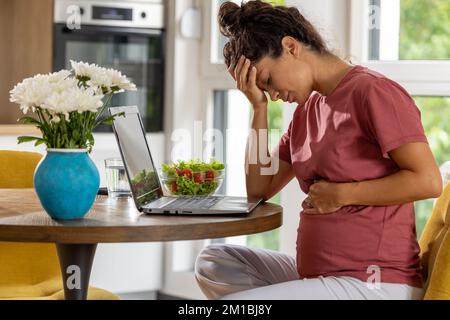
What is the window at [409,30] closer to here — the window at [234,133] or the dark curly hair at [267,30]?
the window at [234,133]

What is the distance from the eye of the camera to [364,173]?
2.17 meters

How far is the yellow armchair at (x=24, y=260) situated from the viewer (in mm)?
2738

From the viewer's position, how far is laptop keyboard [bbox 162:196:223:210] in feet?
7.27

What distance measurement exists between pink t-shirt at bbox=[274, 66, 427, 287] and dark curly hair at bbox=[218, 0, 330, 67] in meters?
0.16

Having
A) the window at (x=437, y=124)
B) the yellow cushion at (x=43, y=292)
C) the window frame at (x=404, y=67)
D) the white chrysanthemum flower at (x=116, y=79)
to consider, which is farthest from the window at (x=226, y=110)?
the white chrysanthemum flower at (x=116, y=79)

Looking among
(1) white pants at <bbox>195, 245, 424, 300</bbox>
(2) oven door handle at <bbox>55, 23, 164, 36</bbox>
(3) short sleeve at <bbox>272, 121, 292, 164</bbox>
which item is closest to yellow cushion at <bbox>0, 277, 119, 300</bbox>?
(1) white pants at <bbox>195, 245, 424, 300</bbox>

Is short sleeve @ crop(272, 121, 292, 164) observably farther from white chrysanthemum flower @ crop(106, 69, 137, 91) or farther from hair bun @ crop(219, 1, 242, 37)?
white chrysanthemum flower @ crop(106, 69, 137, 91)

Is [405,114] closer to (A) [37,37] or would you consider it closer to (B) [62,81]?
(B) [62,81]

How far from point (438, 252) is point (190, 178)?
0.74m

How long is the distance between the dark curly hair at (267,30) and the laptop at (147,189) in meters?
0.34

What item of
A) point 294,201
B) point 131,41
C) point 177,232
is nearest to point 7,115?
point 131,41

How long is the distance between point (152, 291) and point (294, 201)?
989mm

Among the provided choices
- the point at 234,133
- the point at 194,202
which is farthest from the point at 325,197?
the point at 234,133

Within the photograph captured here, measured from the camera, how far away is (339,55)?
7.80 feet
